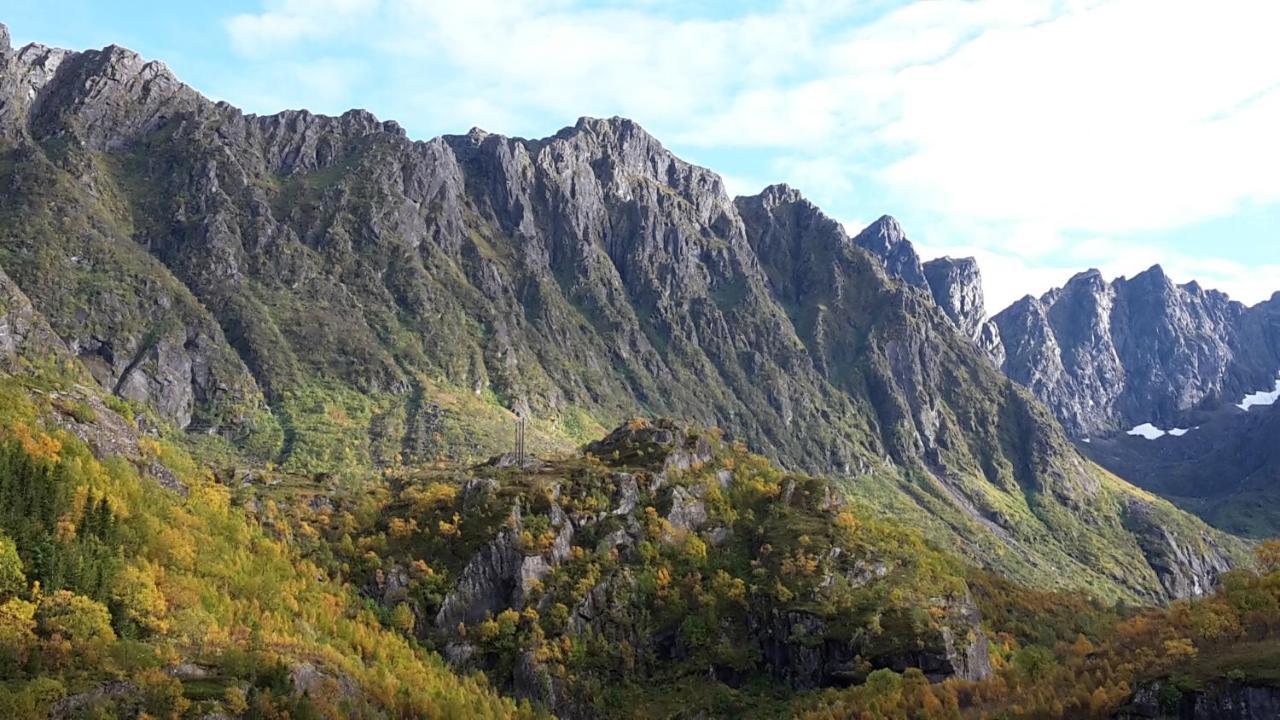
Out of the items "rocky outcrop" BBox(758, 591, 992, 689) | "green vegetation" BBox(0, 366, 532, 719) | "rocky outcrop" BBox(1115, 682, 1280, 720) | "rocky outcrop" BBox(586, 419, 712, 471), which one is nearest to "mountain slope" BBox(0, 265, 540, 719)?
"green vegetation" BBox(0, 366, 532, 719)

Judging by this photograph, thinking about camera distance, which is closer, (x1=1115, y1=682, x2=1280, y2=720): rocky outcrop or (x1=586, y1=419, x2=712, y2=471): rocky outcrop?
(x1=1115, y1=682, x2=1280, y2=720): rocky outcrop

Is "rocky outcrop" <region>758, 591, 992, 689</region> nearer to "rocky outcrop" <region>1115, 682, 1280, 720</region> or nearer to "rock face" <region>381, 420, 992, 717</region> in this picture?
"rock face" <region>381, 420, 992, 717</region>

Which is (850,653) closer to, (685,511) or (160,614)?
(685,511)

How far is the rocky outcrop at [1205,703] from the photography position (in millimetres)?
68438

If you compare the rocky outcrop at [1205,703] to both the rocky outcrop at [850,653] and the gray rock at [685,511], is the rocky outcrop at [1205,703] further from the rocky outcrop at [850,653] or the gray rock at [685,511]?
the gray rock at [685,511]

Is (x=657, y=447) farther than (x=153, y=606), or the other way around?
(x=657, y=447)

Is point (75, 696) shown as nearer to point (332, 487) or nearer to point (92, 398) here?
point (92, 398)

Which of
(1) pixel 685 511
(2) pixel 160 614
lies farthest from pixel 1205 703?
(2) pixel 160 614

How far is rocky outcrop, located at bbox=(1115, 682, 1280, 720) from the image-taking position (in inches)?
2694

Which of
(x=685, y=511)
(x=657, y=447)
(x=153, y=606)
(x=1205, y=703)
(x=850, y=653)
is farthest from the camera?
(x=657, y=447)

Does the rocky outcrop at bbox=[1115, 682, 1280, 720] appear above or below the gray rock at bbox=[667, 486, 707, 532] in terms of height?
below

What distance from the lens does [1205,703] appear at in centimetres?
7025

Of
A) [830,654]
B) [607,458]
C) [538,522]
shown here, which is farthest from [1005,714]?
[607,458]

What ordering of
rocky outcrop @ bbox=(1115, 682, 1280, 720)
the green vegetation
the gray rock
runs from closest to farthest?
rocky outcrop @ bbox=(1115, 682, 1280, 720), the green vegetation, the gray rock
